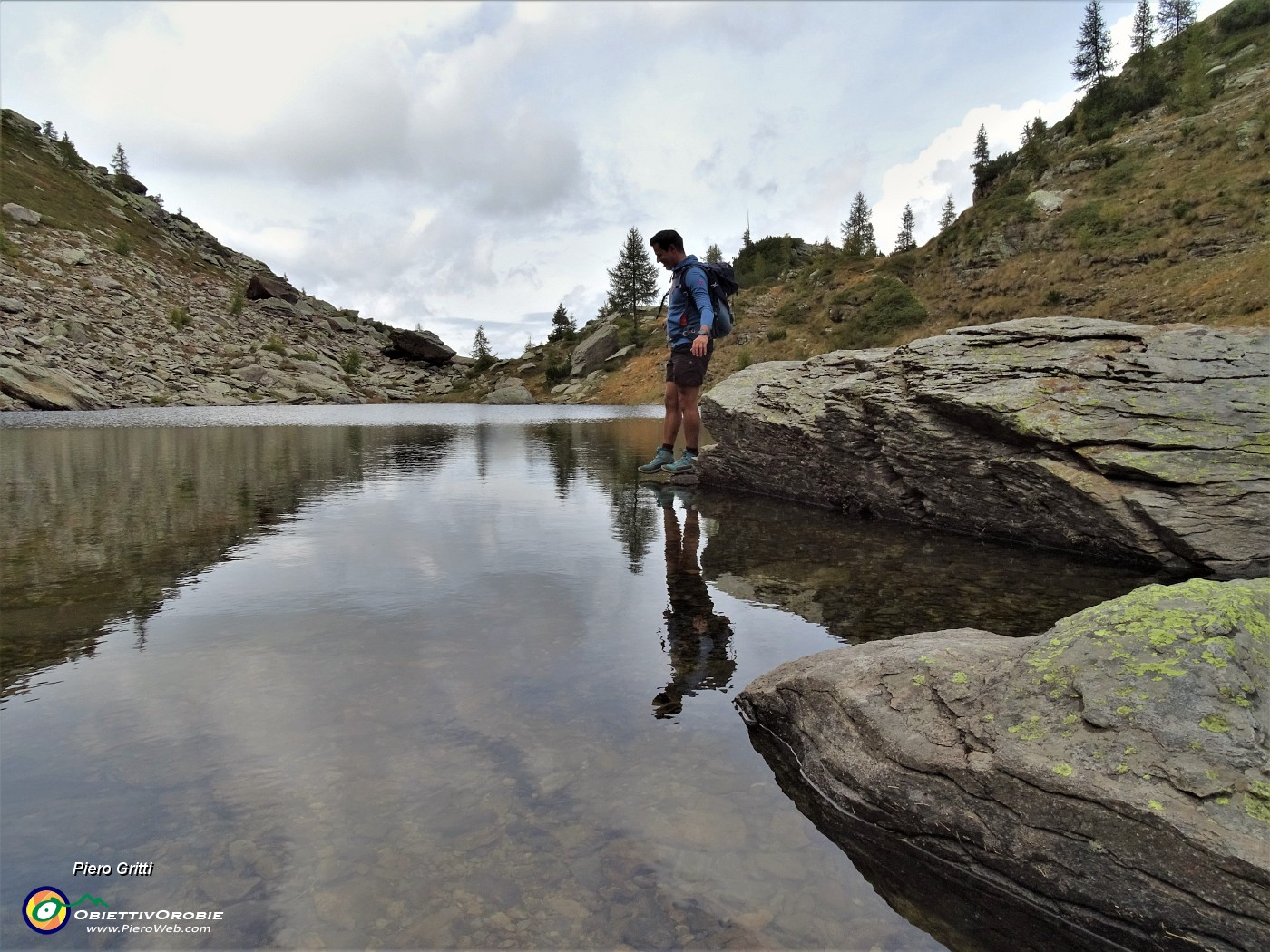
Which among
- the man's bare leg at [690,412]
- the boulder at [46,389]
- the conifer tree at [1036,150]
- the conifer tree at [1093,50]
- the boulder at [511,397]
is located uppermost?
the conifer tree at [1093,50]

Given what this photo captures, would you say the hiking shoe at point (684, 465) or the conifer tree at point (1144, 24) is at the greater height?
the conifer tree at point (1144, 24)

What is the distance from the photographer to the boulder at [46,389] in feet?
115

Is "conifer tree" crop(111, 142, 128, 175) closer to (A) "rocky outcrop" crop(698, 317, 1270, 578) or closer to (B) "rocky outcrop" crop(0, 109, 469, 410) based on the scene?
(B) "rocky outcrop" crop(0, 109, 469, 410)

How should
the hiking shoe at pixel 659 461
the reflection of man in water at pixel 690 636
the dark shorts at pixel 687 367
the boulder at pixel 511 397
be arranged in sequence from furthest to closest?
the boulder at pixel 511 397
the hiking shoe at pixel 659 461
the dark shorts at pixel 687 367
the reflection of man in water at pixel 690 636

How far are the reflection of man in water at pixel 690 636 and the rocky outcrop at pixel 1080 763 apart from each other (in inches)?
19.5

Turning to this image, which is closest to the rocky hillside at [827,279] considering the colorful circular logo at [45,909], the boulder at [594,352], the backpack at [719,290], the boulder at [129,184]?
the boulder at [594,352]

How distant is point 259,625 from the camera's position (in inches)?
161

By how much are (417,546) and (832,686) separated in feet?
14.5

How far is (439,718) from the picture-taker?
2979mm

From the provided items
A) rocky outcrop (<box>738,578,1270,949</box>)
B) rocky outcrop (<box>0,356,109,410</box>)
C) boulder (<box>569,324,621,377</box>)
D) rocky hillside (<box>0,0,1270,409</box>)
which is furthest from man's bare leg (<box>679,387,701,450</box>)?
boulder (<box>569,324,621,377</box>)

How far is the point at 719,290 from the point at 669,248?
1033 mm

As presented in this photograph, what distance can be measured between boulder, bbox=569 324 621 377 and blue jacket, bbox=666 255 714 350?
6519 centimetres

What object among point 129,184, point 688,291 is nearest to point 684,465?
point 688,291

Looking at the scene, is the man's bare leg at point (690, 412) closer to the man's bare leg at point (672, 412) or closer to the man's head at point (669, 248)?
the man's bare leg at point (672, 412)
